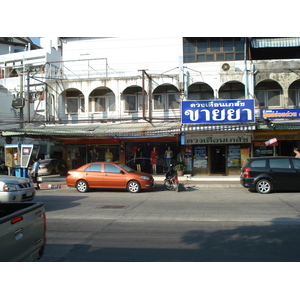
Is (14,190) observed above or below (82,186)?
above

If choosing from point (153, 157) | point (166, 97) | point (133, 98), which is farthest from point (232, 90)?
point (153, 157)

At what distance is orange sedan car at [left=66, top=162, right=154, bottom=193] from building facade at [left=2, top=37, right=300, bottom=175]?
3.54 metres

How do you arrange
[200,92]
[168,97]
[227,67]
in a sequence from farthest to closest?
[168,97] < [200,92] < [227,67]

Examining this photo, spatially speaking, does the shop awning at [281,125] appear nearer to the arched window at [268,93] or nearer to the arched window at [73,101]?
the arched window at [268,93]

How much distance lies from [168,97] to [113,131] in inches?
204

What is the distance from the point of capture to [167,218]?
8102 millimetres

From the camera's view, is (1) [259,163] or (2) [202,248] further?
(1) [259,163]

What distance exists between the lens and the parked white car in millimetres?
8555

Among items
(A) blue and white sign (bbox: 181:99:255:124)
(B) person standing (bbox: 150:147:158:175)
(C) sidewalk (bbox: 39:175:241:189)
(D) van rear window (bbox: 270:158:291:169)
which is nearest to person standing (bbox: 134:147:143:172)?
(B) person standing (bbox: 150:147:158:175)

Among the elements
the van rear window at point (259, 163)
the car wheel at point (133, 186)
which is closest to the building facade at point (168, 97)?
the car wheel at point (133, 186)

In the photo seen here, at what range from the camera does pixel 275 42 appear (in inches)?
733

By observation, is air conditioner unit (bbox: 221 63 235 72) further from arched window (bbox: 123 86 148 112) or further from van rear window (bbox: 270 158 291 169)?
van rear window (bbox: 270 158 291 169)

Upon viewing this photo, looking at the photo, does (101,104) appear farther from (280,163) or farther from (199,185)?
(280,163)

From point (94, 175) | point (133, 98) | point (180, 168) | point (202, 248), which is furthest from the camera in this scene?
point (133, 98)
